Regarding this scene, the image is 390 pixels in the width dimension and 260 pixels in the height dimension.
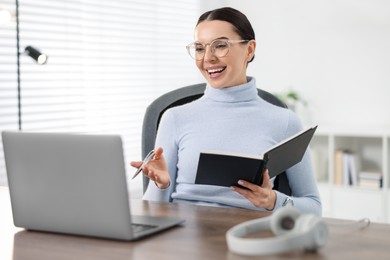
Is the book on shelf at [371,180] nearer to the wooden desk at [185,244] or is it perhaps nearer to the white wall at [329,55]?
the white wall at [329,55]

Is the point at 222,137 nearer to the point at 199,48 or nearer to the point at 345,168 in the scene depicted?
the point at 199,48

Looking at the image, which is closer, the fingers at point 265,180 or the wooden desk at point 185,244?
the wooden desk at point 185,244

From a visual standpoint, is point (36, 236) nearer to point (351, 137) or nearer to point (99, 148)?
point (99, 148)

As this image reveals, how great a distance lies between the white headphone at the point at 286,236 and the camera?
118 cm

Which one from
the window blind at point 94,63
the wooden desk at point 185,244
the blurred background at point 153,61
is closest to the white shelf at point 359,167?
the blurred background at point 153,61

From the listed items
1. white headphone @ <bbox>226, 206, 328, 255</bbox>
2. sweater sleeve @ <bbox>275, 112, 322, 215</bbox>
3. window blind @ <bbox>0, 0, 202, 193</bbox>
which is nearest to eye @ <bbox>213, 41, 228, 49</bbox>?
sweater sleeve @ <bbox>275, 112, 322, 215</bbox>

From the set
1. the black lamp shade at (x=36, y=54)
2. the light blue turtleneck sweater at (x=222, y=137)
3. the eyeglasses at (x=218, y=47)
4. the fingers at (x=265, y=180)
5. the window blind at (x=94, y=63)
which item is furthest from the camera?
the window blind at (x=94, y=63)

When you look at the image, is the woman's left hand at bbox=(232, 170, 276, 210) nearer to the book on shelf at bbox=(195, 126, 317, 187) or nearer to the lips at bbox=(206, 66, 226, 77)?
the book on shelf at bbox=(195, 126, 317, 187)

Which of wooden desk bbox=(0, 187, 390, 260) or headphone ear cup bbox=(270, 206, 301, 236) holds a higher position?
headphone ear cup bbox=(270, 206, 301, 236)

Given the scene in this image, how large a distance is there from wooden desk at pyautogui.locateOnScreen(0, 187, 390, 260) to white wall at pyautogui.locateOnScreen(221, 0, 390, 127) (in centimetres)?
311

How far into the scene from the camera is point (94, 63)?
3.92 m

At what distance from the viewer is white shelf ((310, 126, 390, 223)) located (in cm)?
411

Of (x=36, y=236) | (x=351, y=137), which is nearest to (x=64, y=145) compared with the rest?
(x=36, y=236)

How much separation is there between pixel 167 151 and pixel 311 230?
0.97m
